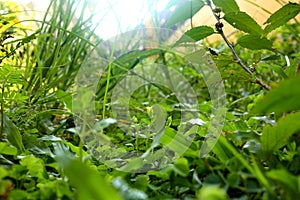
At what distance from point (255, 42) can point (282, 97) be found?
270 mm

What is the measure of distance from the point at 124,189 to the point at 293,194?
123 millimetres

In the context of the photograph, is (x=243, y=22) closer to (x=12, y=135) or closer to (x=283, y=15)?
(x=283, y=15)

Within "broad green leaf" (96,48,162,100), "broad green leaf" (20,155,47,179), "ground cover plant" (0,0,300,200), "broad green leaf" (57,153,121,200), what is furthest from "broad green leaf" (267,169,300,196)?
"broad green leaf" (96,48,162,100)

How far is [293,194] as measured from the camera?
0.89 feet

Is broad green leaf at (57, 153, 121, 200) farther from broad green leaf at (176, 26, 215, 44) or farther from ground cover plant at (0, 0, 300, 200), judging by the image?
broad green leaf at (176, 26, 215, 44)

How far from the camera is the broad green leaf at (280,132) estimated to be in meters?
0.34

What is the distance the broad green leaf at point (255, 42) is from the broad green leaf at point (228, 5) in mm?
41

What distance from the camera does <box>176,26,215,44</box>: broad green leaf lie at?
55 centimetres

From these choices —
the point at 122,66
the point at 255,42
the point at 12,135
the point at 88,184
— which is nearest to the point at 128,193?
the point at 88,184

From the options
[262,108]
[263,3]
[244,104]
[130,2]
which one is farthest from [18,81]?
[263,3]

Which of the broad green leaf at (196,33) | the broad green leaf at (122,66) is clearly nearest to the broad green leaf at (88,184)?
the broad green leaf at (196,33)

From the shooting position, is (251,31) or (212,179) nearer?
(212,179)

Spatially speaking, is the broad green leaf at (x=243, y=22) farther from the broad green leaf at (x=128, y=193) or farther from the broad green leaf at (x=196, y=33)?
the broad green leaf at (x=128, y=193)

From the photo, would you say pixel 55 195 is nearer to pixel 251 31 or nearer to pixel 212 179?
pixel 212 179
